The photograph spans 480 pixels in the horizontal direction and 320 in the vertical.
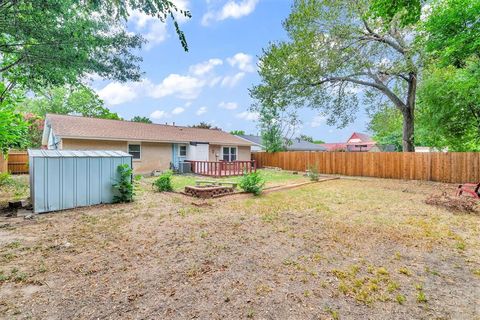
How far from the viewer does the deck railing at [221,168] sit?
14.3 metres

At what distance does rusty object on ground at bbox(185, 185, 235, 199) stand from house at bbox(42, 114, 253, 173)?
743cm

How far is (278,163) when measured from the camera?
65.9 ft

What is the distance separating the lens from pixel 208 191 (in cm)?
805

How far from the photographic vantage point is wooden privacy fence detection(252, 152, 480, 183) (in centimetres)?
1130

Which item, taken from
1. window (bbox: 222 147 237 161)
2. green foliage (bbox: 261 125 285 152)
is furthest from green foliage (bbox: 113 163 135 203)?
green foliage (bbox: 261 125 285 152)

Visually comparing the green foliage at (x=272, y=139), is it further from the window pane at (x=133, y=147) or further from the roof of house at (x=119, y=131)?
the window pane at (x=133, y=147)

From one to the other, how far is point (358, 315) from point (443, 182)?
13091 mm

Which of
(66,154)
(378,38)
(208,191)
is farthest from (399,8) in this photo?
(378,38)

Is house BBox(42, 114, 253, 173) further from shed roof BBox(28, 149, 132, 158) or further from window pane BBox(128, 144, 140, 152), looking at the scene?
shed roof BBox(28, 149, 132, 158)

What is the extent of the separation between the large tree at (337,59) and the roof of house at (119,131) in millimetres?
5530

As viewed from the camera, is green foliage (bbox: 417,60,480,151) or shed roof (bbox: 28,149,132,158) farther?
green foliage (bbox: 417,60,480,151)

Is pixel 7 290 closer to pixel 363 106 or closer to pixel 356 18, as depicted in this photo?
pixel 356 18

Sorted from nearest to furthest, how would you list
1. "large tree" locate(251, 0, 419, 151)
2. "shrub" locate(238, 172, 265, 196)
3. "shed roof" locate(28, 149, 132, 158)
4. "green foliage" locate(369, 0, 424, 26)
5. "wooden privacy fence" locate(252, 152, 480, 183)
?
"green foliage" locate(369, 0, 424, 26) → "shed roof" locate(28, 149, 132, 158) → "shrub" locate(238, 172, 265, 196) → "wooden privacy fence" locate(252, 152, 480, 183) → "large tree" locate(251, 0, 419, 151)

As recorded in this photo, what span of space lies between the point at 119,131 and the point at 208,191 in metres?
9.44
